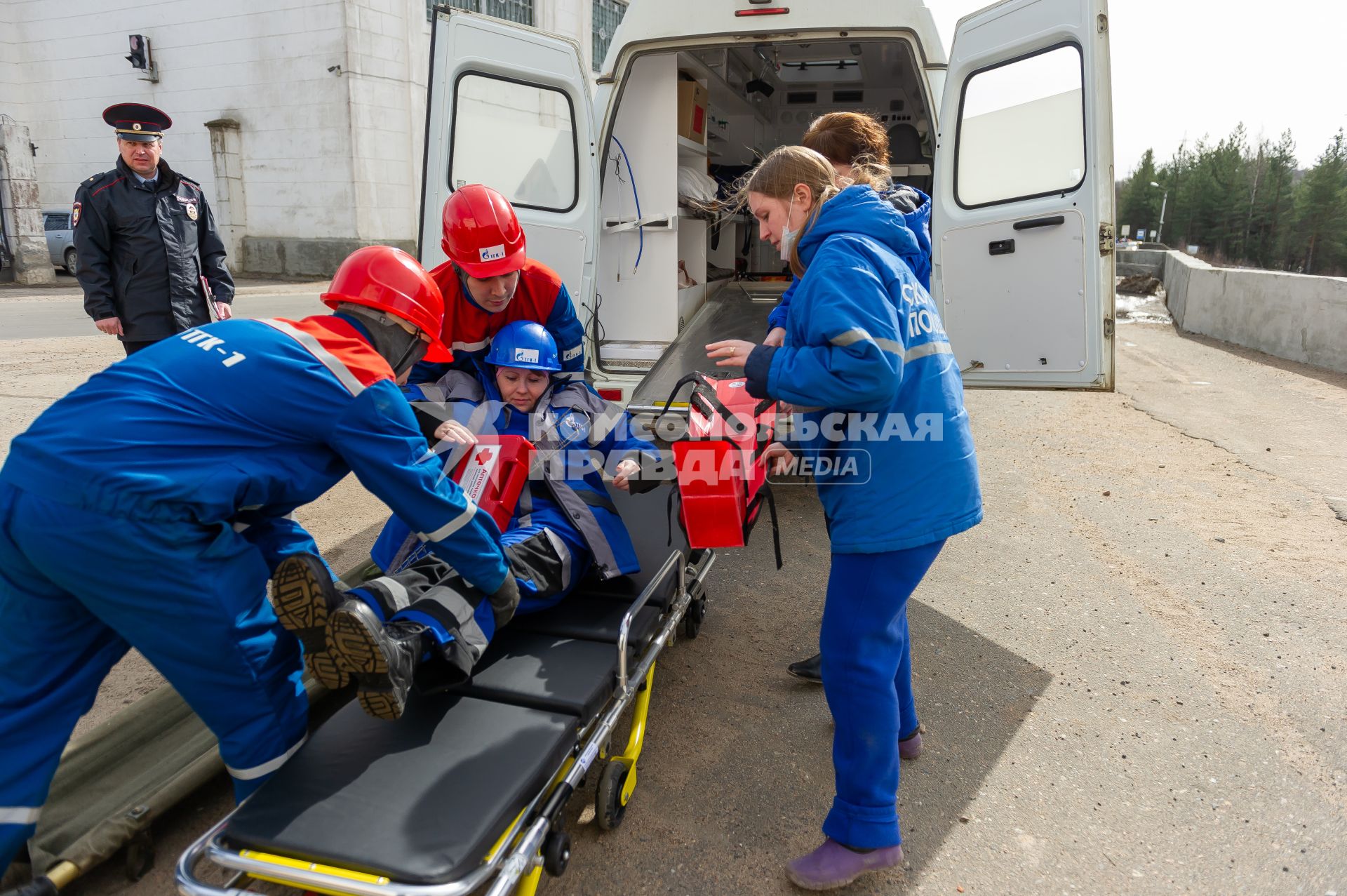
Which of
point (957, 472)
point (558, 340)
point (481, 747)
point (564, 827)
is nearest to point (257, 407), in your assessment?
point (481, 747)

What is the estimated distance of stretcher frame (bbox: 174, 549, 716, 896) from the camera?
1.63m

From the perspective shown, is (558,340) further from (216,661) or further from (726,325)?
(726,325)

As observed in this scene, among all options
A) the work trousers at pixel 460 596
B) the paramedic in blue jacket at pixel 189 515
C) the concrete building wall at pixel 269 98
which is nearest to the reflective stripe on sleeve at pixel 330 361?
the paramedic in blue jacket at pixel 189 515

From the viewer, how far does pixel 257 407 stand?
1.91 metres

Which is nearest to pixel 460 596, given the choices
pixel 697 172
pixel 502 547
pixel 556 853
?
pixel 502 547

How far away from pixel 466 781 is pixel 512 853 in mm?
192

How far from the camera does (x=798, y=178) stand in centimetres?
226

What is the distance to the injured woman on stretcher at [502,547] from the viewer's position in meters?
1.92

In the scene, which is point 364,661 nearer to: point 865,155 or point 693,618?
point 693,618

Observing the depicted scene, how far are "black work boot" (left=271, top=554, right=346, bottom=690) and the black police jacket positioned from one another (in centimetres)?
321

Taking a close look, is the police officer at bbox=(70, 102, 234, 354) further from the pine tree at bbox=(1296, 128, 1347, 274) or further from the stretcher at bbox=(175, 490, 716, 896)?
the pine tree at bbox=(1296, 128, 1347, 274)

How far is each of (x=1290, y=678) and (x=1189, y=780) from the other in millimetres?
1032

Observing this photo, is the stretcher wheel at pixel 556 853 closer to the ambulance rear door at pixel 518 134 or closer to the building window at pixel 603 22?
the ambulance rear door at pixel 518 134

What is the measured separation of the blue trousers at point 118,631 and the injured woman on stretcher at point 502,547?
0.13m
